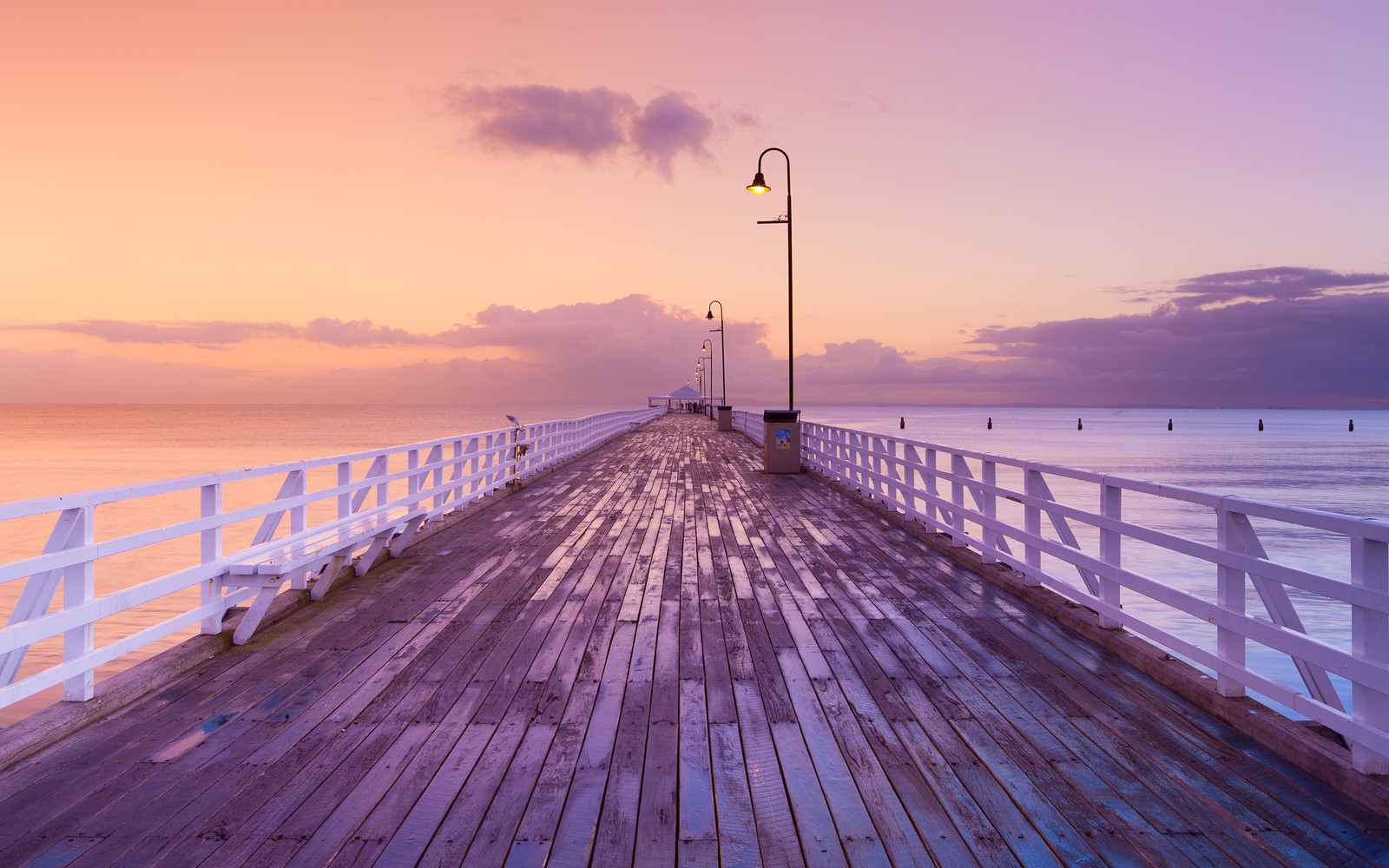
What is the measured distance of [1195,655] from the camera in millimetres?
4297

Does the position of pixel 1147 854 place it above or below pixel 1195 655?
below

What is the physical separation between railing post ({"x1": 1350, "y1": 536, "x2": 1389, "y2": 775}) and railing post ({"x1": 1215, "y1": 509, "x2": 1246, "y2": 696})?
0.73m

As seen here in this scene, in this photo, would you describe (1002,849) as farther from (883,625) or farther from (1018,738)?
(883,625)

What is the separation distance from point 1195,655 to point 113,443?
288 ft

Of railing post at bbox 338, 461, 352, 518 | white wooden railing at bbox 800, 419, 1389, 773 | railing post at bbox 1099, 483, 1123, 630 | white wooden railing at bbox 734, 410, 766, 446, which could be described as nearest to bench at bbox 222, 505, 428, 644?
railing post at bbox 338, 461, 352, 518

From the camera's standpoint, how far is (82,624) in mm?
3992

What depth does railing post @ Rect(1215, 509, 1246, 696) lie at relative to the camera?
409 cm

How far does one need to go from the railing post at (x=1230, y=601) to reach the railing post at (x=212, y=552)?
5.90 meters

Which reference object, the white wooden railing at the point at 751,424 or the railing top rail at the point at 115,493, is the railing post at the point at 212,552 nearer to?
the railing top rail at the point at 115,493

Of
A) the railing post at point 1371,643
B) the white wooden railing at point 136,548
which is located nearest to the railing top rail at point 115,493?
the white wooden railing at point 136,548

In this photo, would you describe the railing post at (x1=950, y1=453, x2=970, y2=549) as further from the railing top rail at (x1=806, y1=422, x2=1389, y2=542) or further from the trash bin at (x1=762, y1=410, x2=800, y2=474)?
the trash bin at (x1=762, y1=410, x2=800, y2=474)

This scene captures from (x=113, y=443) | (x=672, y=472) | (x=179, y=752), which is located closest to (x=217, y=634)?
(x=179, y=752)

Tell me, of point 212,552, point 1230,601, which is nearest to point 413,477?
point 212,552

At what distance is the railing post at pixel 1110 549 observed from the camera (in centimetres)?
532
